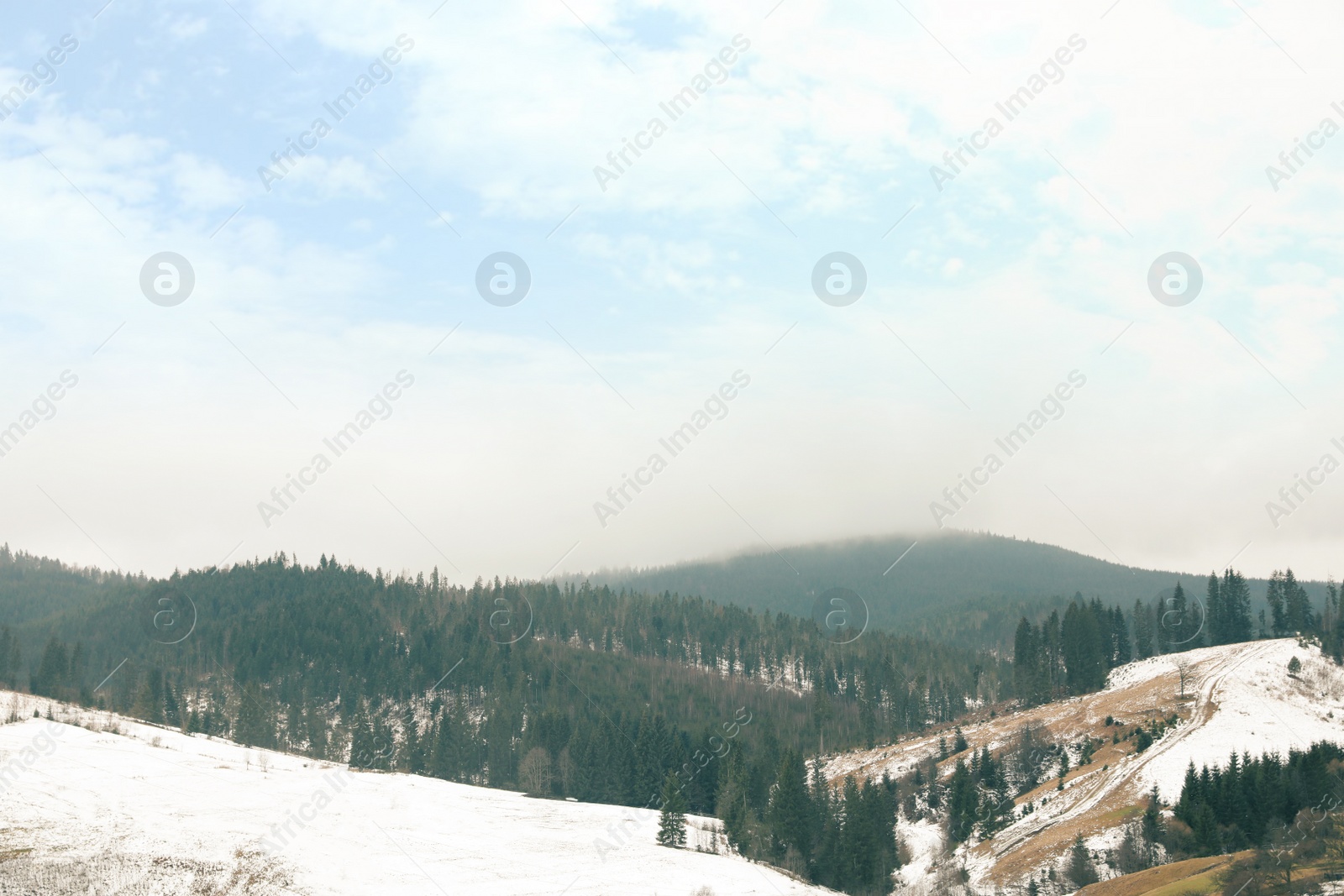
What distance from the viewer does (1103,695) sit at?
15325cm

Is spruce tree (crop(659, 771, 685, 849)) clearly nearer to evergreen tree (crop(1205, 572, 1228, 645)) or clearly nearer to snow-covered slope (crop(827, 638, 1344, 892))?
snow-covered slope (crop(827, 638, 1344, 892))

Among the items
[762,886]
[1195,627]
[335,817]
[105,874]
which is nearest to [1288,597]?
[1195,627]

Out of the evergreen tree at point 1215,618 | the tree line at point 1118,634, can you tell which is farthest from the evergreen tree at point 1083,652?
the evergreen tree at point 1215,618

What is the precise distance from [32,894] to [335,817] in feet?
92.0

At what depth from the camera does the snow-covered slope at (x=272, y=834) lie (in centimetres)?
6056

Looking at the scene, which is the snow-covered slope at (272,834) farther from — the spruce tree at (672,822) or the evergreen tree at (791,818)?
the evergreen tree at (791,818)

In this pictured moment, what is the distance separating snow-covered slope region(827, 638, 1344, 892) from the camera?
3809 inches

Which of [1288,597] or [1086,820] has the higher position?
[1288,597]

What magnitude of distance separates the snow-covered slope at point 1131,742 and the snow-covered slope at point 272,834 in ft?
92.0

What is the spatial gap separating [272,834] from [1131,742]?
335 ft

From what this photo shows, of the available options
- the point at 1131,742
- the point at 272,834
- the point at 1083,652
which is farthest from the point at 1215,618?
the point at 272,834

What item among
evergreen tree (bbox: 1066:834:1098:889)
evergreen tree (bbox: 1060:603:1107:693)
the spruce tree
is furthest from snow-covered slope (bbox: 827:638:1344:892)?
the spruce tree

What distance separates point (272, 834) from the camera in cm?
7069

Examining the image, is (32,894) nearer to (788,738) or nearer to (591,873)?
(591,873)
